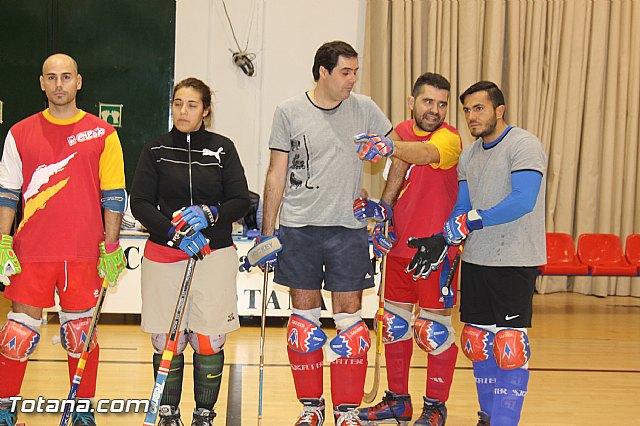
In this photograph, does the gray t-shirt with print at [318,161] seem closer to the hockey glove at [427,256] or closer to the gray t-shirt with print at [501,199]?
the hockey glove at [427,256]

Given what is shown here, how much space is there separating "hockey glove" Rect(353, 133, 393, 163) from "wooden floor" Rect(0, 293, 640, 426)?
62.0 inches

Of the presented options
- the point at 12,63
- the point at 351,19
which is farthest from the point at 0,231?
the point at 351,19

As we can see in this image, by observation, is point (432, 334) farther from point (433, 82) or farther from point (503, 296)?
point (433, 82)

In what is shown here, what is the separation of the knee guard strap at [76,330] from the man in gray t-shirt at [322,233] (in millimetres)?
942

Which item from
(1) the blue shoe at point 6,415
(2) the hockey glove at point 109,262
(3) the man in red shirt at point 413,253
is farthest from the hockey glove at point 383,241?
(1) the blue shoe at point 6,415

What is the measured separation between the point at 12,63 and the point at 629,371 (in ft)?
23.4

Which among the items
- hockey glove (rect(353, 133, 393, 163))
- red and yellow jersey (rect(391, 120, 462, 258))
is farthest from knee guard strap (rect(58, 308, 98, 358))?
red and yellow jersey (rect(391, 120, 462, 258))

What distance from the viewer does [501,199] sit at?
3.83 meters

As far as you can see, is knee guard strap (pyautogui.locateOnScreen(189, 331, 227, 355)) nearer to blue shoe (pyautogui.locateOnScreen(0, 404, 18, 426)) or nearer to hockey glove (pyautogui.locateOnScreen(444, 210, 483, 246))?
blue shoe (pyautogui.locateOnScreen(0, 404, 18, 426))

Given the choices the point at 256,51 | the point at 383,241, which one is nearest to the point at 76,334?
the point at 383,241

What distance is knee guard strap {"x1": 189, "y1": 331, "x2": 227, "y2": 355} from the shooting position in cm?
376

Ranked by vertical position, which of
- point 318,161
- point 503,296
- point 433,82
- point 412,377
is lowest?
point 412,377

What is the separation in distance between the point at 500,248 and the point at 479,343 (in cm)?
49

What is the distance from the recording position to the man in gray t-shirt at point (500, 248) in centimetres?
374
